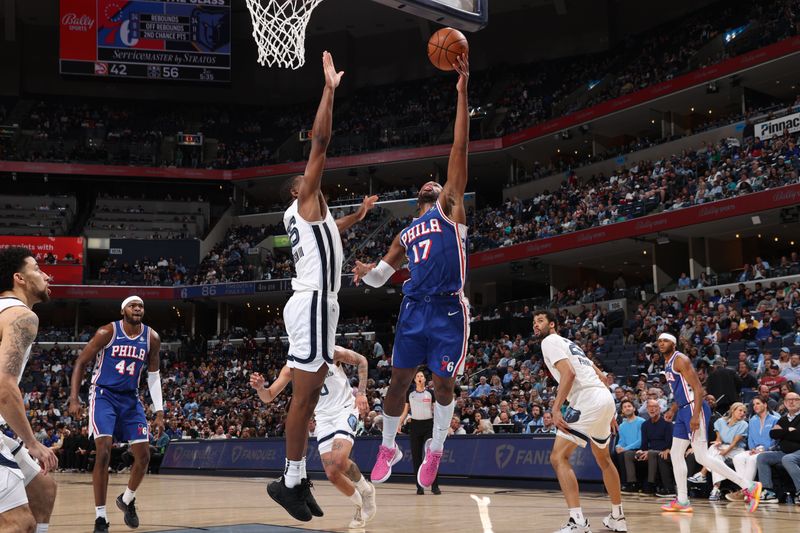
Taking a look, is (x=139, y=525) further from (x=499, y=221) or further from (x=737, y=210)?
(x=499, y=221)

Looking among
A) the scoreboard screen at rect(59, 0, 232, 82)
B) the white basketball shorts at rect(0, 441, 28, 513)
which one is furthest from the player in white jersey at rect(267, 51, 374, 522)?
the scoreboard screen at rect(59, 0, 232, 82)

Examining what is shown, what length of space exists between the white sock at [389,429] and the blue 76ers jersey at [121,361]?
347 centimetres

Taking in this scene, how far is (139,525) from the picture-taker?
355 inches

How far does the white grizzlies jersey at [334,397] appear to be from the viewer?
8992 mm

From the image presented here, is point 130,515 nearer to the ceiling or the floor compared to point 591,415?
nearer to the floor

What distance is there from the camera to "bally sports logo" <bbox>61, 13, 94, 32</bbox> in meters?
42.5

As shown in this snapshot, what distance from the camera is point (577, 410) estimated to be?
8.87 metres

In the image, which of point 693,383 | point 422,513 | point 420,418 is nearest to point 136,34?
point 420,418

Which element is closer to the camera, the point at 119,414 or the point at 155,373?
the point at 119,414

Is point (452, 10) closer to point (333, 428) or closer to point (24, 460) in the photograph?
point (333, 428)

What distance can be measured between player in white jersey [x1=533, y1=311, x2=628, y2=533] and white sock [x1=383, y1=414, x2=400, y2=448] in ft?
5.96

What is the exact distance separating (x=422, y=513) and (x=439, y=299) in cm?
425

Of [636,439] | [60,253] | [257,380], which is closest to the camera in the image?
[257,380]

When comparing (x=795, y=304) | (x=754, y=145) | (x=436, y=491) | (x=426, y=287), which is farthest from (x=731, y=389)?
(x=754, y=145)
